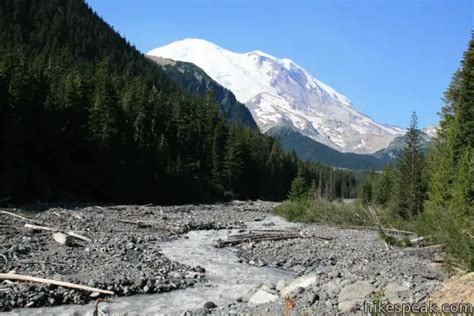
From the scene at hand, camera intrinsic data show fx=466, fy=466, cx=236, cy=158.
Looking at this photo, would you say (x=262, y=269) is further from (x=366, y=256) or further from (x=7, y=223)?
(x=7, y=223)

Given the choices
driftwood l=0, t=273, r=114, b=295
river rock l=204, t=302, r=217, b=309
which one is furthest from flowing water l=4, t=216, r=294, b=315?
driftwood l=0, t=273, r=114, b=295

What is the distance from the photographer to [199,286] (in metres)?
18.4

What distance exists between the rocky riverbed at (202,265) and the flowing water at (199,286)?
0.14 metres

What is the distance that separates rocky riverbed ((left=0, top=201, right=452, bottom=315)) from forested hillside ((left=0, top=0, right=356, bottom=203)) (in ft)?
40.8

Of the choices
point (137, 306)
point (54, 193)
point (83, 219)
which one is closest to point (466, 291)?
point (137, 306)

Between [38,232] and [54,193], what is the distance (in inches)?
882

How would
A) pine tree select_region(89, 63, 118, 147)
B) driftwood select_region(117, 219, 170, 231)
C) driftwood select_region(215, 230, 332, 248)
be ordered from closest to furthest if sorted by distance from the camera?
driftwood select_region(215, 230, 332, 248)
driftwood select_region(117, 219, 170, 231)
pine tree select_region(89, 63, 118, 147)

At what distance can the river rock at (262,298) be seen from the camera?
50.1 feet

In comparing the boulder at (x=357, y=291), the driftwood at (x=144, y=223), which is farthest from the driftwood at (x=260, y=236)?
the boulder at (x=357, y=291)

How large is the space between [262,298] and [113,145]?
4476 cm

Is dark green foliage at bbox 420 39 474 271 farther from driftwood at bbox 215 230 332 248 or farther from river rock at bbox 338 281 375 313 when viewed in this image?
driftwood at bbox 215 230 332 248

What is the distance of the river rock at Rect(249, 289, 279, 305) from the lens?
15266 mm

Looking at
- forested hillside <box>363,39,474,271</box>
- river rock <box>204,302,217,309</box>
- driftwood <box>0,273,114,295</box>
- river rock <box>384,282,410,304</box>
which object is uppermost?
forested hillside <box>363,39,474,271</box>

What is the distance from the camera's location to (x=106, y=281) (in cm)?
1703
